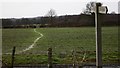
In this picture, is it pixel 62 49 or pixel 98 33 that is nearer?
pixel 98 33

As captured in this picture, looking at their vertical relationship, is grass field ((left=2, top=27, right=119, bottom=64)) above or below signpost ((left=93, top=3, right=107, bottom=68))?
below

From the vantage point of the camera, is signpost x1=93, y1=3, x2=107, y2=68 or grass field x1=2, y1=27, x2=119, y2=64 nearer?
signpost x1=93, y1=3, x2=107, y2=68

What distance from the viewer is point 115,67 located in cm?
1005

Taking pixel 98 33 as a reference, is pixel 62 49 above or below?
below

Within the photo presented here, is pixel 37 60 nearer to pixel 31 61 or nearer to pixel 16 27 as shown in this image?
pixel 31 61

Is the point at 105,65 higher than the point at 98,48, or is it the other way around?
the point at 98,48

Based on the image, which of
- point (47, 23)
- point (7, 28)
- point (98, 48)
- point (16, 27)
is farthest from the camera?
point (47, 23)

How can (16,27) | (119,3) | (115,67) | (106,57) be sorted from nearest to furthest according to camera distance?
(119,3) < (115,67) < (106,57) < (16,27)

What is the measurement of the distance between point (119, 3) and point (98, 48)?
11.3 ft

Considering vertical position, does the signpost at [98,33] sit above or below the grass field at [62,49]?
above

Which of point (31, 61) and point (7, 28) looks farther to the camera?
point (7, 28)

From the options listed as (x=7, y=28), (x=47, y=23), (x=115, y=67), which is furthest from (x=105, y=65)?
(x=47, y=23)

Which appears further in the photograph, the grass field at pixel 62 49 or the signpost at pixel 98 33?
the grass field at pixel 62 49

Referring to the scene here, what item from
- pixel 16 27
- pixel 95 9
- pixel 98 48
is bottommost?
pixel 16 27
